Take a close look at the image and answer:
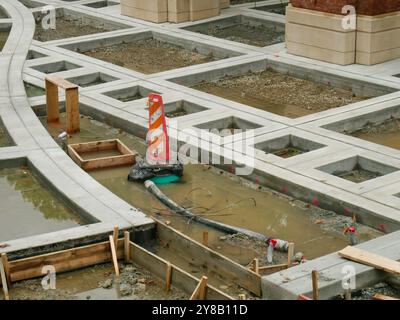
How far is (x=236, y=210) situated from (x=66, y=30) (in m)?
14.7

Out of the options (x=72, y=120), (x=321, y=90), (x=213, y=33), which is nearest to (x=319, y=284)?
(x=72, y=120)

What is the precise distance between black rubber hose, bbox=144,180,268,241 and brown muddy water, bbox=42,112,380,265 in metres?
0.10

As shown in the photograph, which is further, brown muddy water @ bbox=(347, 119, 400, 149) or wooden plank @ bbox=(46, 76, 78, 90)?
wooden plank @ bbox=(46, 76, 78, 90)

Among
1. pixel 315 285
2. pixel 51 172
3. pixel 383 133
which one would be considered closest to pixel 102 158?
pixel 51 172

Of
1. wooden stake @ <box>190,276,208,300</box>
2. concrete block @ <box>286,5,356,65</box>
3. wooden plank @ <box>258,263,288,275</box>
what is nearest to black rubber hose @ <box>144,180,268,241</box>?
wooden plank @ <box>258,263,288,275</box>

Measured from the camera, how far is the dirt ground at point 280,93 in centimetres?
1895

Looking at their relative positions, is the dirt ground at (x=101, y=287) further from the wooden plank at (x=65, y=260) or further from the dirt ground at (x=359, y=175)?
the dirt ground at (x=359, y=175)

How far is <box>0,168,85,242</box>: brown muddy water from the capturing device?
525 inches

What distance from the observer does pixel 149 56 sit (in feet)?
77.5

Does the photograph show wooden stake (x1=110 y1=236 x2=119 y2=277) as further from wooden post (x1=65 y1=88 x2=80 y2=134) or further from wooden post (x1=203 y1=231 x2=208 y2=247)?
wooden post (x1=65 y1=88 x2=80 y2=134)

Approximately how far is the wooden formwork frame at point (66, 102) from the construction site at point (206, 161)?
30 millimetres

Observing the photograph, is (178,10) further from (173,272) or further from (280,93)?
(173,272)

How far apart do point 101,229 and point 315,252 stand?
9.51ft

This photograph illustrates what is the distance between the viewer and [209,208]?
14180 mm
